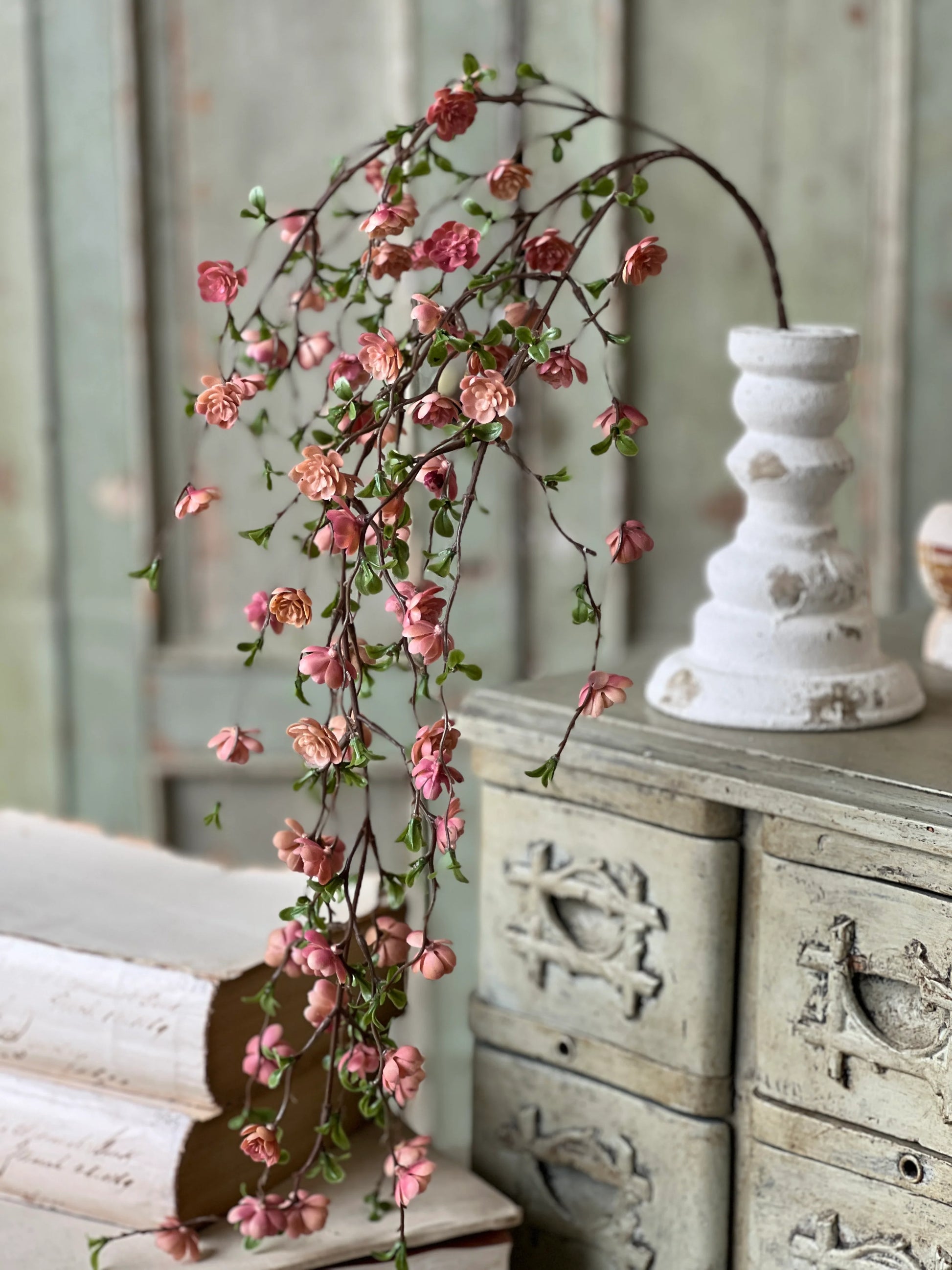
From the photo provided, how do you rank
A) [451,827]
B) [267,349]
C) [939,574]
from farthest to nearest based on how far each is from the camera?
[939,574] < [267,349] < [451,827]

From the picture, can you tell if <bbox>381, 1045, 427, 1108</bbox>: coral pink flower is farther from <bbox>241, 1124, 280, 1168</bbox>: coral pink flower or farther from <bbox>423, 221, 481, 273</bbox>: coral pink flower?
<bbox>423, 221, 481, 273</bbox>: coral pink flower

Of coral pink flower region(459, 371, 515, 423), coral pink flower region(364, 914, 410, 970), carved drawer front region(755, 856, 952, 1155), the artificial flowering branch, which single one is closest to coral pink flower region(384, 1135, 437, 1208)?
the artificial flowering branch

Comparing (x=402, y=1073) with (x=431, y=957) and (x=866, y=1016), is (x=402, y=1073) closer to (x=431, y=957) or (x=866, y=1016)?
(x=431, y=957)

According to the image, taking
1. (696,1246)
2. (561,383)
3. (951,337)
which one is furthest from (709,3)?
(696,1246)

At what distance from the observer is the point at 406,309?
6.84ft

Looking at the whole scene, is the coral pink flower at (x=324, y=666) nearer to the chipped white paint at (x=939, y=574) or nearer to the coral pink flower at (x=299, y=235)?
the coral pink flower at (x=299, y=235)

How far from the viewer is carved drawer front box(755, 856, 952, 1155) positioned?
0.83 meters

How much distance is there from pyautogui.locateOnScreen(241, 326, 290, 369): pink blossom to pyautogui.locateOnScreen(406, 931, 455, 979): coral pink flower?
0.38 metres

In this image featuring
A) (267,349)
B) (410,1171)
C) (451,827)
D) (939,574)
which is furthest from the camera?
(939,574)

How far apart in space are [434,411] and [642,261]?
137 mm

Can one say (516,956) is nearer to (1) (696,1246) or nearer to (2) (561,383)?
(1) (696,1246)

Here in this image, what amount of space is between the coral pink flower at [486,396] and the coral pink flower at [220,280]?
6.4 inches

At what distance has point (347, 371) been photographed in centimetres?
88

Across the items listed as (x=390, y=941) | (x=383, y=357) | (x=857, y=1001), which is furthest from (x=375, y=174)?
(x=857, y=1001)
